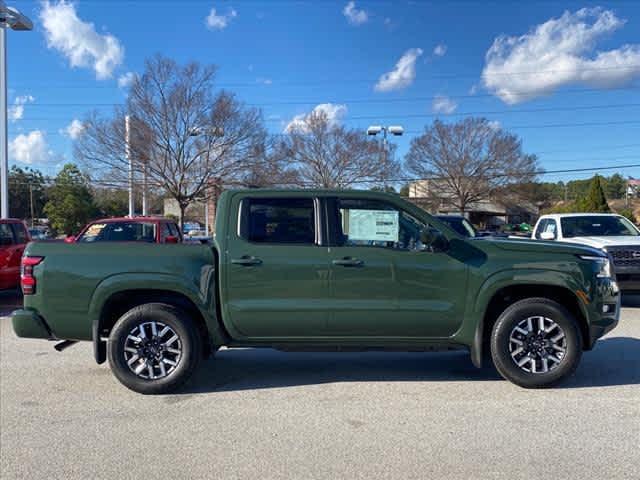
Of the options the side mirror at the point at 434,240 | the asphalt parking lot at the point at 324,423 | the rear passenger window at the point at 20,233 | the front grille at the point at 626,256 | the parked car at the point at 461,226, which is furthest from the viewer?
the parked car at the point at 461,226

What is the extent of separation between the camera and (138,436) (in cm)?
390

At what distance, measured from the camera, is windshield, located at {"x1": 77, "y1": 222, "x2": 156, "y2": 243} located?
10.7m

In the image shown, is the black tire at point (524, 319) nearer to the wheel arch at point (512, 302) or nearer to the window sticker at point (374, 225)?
the wheel arch at point (512, 302)

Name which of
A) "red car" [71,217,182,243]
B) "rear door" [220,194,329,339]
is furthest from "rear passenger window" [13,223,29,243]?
"rear door" [220,194,329,339]

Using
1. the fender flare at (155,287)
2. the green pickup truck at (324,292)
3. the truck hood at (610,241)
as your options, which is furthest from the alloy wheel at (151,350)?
the truck hood at (610,241)

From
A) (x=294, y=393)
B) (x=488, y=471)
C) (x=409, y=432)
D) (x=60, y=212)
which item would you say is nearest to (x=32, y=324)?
(x=294, y=393)

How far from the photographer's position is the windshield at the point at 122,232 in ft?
35.2

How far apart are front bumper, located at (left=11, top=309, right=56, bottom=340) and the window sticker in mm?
3027

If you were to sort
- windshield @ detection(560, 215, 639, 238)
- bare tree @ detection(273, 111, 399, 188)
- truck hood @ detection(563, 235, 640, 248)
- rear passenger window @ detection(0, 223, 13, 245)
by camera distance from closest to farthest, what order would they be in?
truck hood @ detection(563, 235, 640, 248) → rear passenger window @ detection(0, 223, 13, 245) → windshield @ detection(560, 215, 639, 238) → bare tree @ detection(273, 111, 399, 188)

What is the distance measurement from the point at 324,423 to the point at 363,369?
1.55 meters

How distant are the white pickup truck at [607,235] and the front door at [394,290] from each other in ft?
20.0

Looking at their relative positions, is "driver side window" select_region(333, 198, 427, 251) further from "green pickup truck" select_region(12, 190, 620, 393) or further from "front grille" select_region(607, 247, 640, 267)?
"front grille" select_region(607, 247, 640, 267)

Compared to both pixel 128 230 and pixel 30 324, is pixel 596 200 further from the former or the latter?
pixel 30 324

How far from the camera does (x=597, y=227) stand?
10891mm
